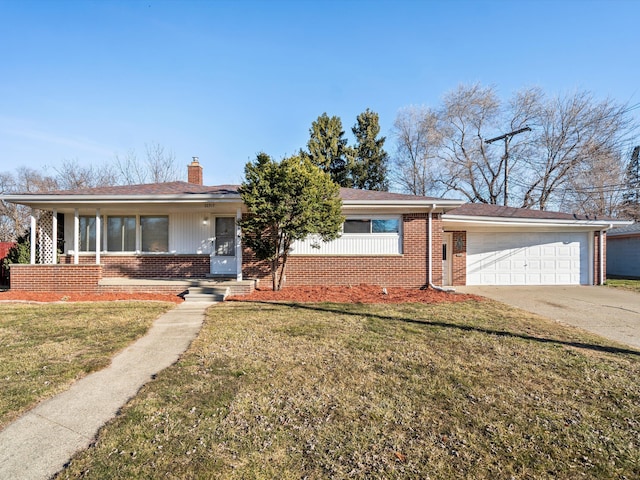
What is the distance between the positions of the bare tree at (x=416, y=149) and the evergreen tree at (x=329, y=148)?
4.66 metres

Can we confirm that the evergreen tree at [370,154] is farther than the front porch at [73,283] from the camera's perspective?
Yes

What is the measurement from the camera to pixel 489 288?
11.6 m

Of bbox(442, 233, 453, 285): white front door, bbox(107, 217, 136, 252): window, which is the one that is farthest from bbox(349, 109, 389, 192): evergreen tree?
bbox(107, 217, 136, 252): window

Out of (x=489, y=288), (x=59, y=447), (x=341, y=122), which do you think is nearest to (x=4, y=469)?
(x=59, y=447)

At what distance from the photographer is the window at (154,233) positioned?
1095 centimetres

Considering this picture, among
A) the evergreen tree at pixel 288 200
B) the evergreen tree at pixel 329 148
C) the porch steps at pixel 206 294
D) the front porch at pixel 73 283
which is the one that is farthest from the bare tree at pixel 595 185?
the porch steps at pixel 206 294

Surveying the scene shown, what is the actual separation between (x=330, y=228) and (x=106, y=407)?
252 inches

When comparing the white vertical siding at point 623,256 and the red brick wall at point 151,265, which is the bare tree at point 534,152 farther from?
the red brick wall at point 151,265

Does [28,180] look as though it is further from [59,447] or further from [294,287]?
[59,447]

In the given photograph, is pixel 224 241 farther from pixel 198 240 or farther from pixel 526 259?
pixel 526 259

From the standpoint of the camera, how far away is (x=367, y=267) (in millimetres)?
10367

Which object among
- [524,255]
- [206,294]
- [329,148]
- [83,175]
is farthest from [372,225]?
[83,175]

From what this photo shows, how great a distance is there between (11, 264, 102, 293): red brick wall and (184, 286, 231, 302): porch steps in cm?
297

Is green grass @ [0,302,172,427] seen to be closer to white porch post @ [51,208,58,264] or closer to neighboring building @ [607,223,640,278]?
white porch post @ [51,208,58,264]
